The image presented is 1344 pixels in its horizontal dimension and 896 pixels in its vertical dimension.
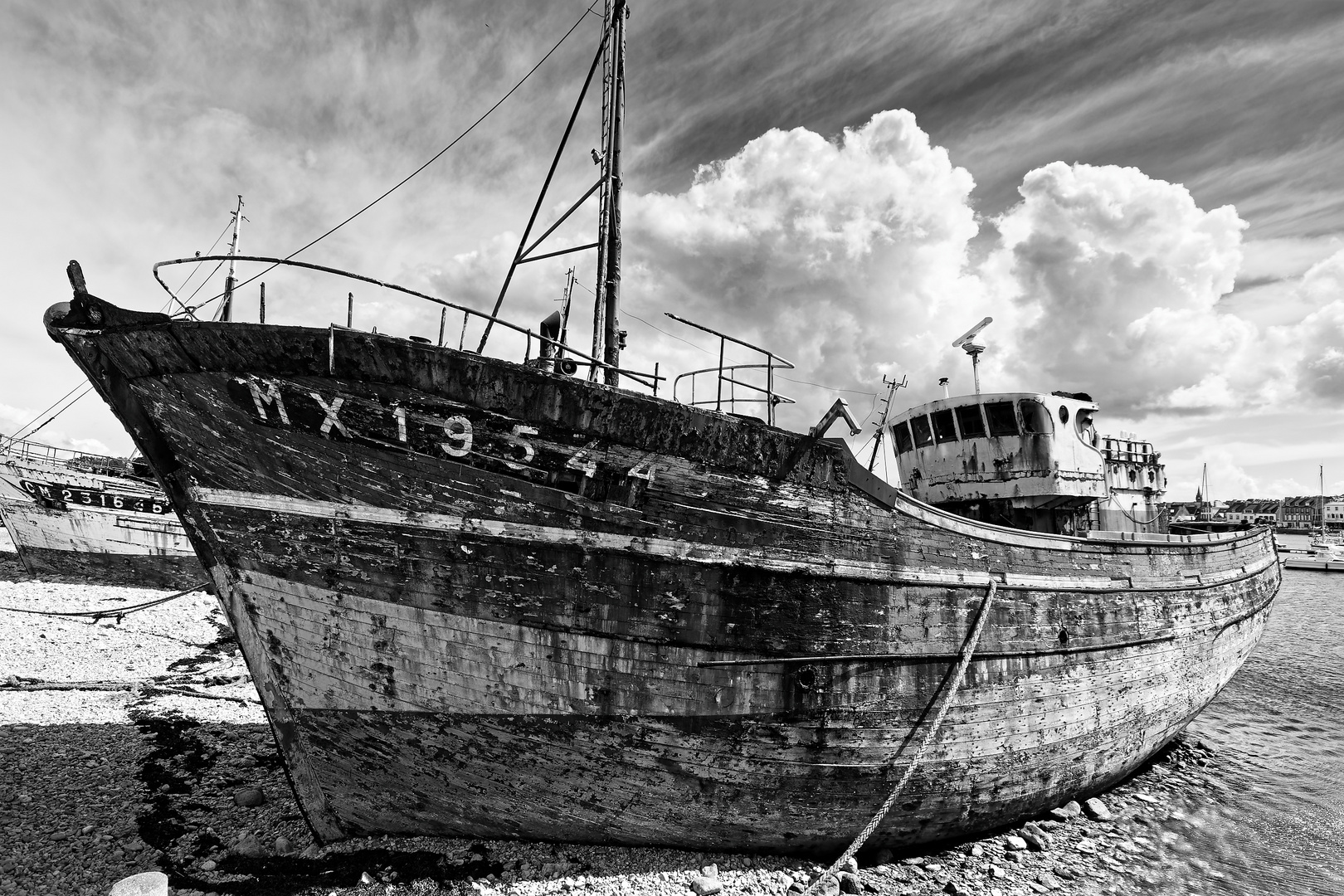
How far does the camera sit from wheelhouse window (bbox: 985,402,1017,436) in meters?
9.66

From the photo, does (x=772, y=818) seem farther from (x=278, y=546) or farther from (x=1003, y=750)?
(x=278, y=546)

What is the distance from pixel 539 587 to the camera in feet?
16.3

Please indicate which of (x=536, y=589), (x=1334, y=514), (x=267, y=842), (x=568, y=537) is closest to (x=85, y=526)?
(x=267, y=842)

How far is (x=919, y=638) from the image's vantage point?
5.91m

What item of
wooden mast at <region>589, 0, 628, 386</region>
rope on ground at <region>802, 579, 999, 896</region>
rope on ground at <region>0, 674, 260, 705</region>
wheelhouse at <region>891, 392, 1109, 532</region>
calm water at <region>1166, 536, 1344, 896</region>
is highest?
wooden mast at <region>589, 0, 628, 386</region>

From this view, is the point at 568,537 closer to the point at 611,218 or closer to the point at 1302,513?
the point at 611,218

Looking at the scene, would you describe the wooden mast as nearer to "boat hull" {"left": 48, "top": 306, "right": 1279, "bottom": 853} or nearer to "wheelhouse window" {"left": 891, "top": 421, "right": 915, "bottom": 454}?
"boat hull" {"left": 48, "top": 306, "right": 1279, "bottom": 853}

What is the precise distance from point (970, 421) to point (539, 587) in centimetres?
821

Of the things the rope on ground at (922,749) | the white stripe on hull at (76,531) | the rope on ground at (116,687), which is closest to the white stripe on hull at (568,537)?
the rope on ground at (922,749)

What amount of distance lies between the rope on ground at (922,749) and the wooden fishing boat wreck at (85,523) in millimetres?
23659

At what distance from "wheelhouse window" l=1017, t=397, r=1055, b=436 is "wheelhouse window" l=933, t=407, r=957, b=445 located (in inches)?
42.3

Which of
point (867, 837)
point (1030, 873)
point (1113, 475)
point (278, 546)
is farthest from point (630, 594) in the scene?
point (1113, 475)

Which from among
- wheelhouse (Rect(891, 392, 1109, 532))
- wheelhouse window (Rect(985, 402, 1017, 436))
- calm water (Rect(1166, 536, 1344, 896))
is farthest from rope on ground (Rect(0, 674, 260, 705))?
calm water (Rect(1166, 536, 1344, 896))

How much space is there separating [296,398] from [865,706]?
19.0 feet
